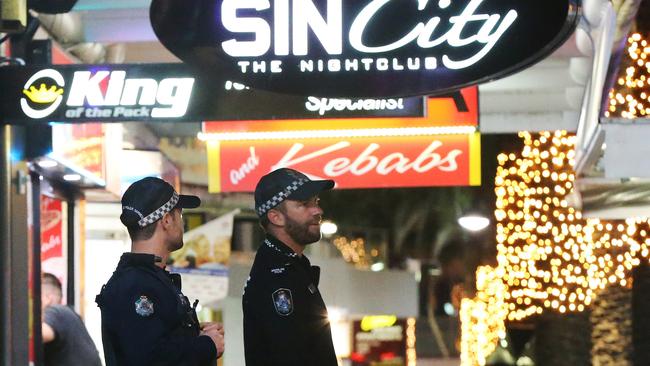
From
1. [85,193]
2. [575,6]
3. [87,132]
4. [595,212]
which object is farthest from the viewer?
[85,193]

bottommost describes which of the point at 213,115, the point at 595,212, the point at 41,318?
the point at 41,318

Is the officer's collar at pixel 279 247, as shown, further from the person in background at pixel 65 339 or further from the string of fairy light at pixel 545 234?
the string of fairy light at pixel 545 234

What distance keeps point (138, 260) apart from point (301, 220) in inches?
39.0

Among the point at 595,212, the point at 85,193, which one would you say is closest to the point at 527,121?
the point at 85,193

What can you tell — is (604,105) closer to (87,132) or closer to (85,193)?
(87,132)

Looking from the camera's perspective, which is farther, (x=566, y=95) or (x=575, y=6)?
(x=566, y=95)

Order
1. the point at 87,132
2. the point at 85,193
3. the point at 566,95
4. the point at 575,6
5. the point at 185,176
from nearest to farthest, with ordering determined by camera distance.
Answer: the point at 575,6 < the point at 87,132 < the point at 85,193 < the point at 566,95 < the point at 185,176

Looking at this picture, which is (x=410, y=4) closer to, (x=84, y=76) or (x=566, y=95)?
(x=84, y=76)

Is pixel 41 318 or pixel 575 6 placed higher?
pixel 575 6

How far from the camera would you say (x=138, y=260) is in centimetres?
496

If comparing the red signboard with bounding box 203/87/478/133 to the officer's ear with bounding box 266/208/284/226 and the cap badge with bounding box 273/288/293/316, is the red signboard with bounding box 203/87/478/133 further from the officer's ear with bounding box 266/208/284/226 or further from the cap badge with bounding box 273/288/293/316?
the cap badge with bounding box 273/288/293/316

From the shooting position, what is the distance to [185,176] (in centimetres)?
1630

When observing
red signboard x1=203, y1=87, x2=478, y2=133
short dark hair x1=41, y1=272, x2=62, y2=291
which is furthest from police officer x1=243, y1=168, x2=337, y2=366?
short dark hair x1=41, y1=272, x2=62, y2=291

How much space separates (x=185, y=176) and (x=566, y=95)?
15.3 ft
